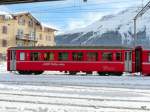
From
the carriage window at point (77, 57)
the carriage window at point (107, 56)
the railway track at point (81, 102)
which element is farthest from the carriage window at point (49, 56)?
the railway track at point (81, 102)

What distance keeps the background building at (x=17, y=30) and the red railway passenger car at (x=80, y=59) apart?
133 ft

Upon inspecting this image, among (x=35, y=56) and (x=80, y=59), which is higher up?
(x=35, y=56)

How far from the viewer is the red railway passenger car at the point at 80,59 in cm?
3591

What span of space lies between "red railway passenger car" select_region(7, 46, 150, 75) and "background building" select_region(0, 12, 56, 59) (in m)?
40.6

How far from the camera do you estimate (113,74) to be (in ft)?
122

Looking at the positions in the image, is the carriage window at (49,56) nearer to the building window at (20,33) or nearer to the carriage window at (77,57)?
the carriage window at (77,57)

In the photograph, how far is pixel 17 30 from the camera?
88.8m

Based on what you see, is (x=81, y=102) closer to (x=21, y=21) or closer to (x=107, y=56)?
(x=107, y=56)

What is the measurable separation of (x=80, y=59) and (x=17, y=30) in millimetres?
53690

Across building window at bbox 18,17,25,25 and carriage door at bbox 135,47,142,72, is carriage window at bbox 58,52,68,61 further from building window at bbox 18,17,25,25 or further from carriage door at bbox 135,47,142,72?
building window at bbox 18,17,25,25

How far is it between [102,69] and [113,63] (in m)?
1.10

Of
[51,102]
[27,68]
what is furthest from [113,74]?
[51,102]

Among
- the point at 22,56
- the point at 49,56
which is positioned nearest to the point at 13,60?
the point at 22,56

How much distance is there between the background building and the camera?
277ft
